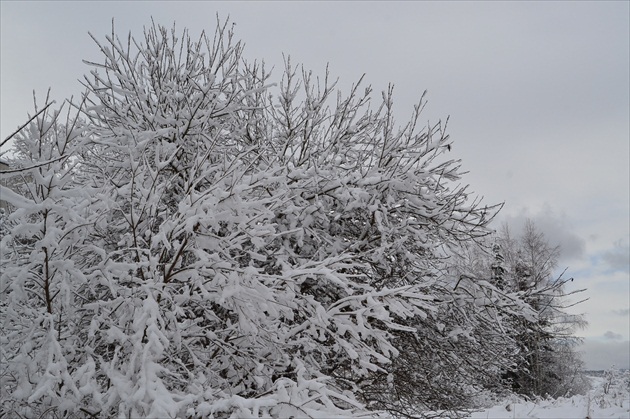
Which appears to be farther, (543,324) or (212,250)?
(543,324)

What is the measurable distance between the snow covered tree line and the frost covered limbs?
0.9 inches

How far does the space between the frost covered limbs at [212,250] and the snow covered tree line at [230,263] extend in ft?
0.08

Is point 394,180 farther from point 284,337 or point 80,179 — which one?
point 80,179

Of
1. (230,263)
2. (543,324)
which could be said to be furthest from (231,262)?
(543,324)

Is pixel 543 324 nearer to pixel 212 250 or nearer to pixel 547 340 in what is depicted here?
pixel 547 340

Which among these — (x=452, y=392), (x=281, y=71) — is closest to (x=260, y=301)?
(x=452, y=392)

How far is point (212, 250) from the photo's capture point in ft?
11.8

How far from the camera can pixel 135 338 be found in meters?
2.60

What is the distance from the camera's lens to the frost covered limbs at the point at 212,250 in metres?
2.70

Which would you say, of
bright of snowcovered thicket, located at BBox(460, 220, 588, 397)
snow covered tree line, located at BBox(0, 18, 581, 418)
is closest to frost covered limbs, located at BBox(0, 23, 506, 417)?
snow covered tree line, located at BBox(0, 18, 581, 418)

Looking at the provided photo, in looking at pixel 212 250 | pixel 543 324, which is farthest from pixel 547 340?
pixel 212 250

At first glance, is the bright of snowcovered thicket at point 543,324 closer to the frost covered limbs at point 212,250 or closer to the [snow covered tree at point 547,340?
the [snow covered tree at point 547,340

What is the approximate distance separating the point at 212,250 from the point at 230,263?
515 millimetres

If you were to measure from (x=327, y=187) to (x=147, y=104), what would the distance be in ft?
7.01
